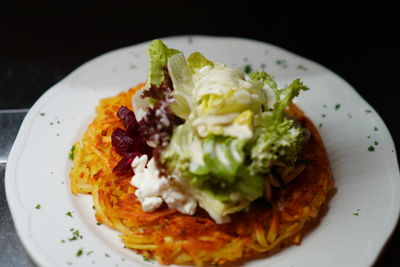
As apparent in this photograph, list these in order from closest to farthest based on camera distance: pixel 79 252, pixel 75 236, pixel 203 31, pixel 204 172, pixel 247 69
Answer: pixel 204 172 < pixel 79 252 < pixel 75 236 < pixel 247 69 < pixel 203 31

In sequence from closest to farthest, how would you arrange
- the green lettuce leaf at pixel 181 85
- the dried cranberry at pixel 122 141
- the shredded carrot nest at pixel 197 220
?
1. the shredded carrot nest at pixel 197 220
2. the green lettuce leaf at pixel 181 85
3. the dried cranberry at pixel 122 141

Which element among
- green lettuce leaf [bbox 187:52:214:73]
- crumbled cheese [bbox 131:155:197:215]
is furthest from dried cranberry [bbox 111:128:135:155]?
green lettuce leaf [bbox 187:52:214:73]

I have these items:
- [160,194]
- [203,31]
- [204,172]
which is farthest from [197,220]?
[203,31]

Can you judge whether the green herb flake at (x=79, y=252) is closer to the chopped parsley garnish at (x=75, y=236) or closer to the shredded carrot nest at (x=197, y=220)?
the chopped parsley garnish at (x=75, y=236)

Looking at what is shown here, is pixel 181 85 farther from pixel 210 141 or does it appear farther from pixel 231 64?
pixel 231 64

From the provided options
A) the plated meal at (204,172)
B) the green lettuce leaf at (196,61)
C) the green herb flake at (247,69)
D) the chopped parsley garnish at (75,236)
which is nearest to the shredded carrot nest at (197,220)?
the plated meal at (204,172)
